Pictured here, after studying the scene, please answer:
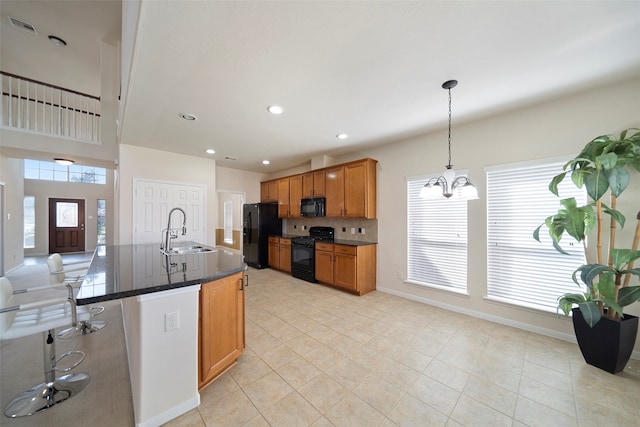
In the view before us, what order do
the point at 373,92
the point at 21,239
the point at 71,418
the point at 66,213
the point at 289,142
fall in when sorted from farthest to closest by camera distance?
the point at 66,213 → the point at 21,239 → the point at 289,142 → the point at 373,92 → the point at 71,418

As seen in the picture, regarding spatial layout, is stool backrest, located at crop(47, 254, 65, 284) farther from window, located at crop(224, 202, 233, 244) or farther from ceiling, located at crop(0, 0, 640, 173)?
window, located at crop(224, 202, 233, 244)

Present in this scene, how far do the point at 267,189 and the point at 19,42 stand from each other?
4.84m

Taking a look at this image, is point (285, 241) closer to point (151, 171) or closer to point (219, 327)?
point (151, 171)

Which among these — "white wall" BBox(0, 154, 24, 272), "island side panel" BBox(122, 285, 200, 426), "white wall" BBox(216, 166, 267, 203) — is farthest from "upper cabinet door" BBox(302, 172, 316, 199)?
"white wall" BBox(0, 154, 24, 272)

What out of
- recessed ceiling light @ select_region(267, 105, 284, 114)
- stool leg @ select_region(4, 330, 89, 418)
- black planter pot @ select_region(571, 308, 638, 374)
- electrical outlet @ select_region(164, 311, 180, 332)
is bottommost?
stool leg @ select_region(4, 330, 89, 418)

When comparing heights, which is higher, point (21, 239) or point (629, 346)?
point (21, 239)

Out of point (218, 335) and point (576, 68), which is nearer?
point (218, 335)

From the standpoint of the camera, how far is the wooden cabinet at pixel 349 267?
4.01 meters

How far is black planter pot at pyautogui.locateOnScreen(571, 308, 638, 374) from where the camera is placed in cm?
198

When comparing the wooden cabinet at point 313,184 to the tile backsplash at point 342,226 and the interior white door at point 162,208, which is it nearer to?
the tile backsplash at point 342,226

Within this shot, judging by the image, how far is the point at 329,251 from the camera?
176 inches

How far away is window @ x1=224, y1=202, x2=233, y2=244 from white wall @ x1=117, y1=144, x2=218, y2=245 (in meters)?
3.65

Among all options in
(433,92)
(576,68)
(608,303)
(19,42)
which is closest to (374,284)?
(608,303)

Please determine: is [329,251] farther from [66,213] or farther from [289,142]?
[66,213]
